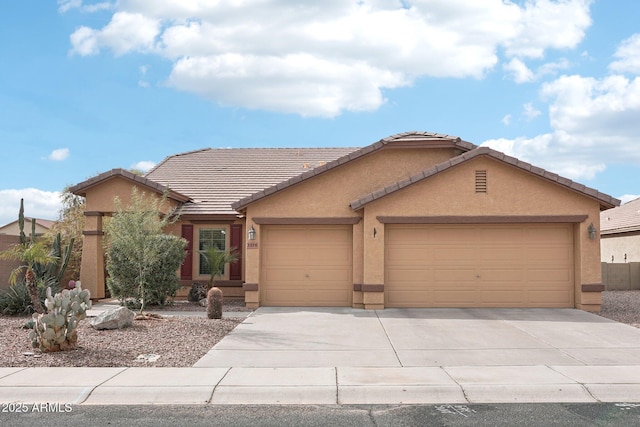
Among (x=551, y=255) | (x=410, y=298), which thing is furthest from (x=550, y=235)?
(x=410, y=298)

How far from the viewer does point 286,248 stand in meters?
16.2

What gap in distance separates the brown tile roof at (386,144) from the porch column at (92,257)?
16.1ft

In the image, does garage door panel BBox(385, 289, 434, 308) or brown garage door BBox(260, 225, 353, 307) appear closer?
garage door panel BBox(385, 289, 434, 308)

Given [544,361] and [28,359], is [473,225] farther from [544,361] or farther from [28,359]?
[28,359]

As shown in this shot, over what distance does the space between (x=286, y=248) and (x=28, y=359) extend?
26.0 ft

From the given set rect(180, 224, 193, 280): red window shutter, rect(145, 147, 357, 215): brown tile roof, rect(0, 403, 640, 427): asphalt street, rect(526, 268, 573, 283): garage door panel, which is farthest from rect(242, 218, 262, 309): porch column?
rect(0, 403, 640, 427): asphalt street

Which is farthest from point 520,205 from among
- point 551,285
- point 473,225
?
point 551,285

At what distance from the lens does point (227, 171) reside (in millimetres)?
22953

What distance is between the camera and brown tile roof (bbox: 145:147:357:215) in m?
20.2

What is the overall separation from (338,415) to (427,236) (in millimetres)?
9483

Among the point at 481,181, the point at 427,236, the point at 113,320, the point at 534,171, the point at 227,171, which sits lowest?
the point at 113,320

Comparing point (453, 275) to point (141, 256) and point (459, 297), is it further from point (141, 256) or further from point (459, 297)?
point (141, 256)

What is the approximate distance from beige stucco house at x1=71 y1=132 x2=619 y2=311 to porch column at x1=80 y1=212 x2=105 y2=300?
202 inches

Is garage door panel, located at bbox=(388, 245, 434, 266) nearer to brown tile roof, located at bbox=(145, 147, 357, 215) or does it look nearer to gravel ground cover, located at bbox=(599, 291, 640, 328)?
gravel ground cover, located at bbox=(599, 291, 640, 328)
